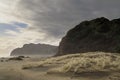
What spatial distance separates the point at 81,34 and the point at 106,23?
5641 mm

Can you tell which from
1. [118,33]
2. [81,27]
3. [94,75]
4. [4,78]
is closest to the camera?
[4,78]

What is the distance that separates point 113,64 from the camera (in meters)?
16.3

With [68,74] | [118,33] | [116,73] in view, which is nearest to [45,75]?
[68,74]

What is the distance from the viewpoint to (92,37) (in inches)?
2060

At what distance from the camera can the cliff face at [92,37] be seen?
48.5 m

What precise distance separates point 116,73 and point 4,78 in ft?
20.3

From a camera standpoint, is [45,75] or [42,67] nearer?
[45,75]

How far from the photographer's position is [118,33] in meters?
49.1

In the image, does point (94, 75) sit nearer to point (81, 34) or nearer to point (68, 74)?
point (68, 74)

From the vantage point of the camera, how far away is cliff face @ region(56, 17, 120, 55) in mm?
48469

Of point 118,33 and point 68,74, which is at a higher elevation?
point 118,33

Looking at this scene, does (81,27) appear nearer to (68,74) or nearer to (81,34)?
(81,34)

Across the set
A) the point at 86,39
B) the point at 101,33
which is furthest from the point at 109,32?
the point at 86,39

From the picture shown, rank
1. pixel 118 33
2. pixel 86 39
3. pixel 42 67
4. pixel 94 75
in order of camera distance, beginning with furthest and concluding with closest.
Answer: pixel 86 39, pixel 118 33, pixel 42 67, pixel 94 75
